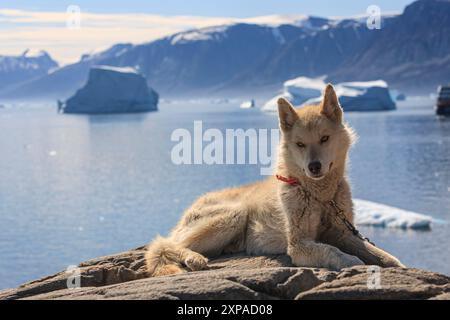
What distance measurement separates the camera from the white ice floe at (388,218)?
4741 centimetres

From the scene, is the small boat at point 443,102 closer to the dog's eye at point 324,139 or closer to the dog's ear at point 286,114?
the dog's ear at point 286,114

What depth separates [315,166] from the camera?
6211mm

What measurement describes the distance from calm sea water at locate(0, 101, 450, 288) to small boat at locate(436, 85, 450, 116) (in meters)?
12.7

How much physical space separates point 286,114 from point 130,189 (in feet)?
222

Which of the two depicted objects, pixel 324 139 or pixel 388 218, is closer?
pixel 324 139

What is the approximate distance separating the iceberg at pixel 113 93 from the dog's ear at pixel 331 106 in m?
159

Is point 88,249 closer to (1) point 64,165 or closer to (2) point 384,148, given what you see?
(1) point 64,165

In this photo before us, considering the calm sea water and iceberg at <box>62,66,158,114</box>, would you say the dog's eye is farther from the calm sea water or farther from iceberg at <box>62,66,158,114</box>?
iceberg at <box>62,66,158,114</box>

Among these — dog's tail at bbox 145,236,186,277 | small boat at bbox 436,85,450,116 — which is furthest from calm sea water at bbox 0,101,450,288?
dog's tail at bbox 145,236,186,277

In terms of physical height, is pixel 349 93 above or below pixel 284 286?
above

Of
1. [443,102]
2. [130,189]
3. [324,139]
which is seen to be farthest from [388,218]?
[443,102]

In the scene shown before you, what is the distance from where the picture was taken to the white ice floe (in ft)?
156

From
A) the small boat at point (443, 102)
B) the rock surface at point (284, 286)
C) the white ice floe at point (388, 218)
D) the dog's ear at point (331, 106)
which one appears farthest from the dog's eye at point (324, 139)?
the small boat at point (443, 102)

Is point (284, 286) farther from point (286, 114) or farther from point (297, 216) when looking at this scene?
point (286, 114)
